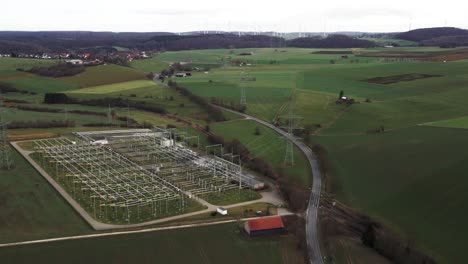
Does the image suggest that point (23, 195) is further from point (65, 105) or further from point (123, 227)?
point (65, 105)

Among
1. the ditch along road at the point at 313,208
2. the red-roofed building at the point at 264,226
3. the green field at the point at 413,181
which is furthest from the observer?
the red-roofed building at the point at 264,226

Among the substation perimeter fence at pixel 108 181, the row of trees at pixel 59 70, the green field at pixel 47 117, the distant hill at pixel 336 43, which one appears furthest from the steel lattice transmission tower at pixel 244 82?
the distant hill at pixel 336 43

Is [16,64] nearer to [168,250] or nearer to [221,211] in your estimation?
[221,211]

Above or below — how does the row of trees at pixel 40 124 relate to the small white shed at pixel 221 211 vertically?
above

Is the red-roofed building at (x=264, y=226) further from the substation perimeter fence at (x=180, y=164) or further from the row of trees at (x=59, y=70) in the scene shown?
the row of trees at (x=59, y=70)

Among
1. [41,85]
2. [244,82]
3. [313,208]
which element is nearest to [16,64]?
[41,85]

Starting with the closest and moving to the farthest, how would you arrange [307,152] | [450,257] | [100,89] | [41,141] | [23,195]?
[450,257], [23,195], [307,152], [41,141], [100,89]

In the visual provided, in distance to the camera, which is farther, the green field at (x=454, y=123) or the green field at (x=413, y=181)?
the green field at (x=454, y=123)

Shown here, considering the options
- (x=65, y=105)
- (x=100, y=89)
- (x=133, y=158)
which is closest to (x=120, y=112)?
(x=65, y=105)
